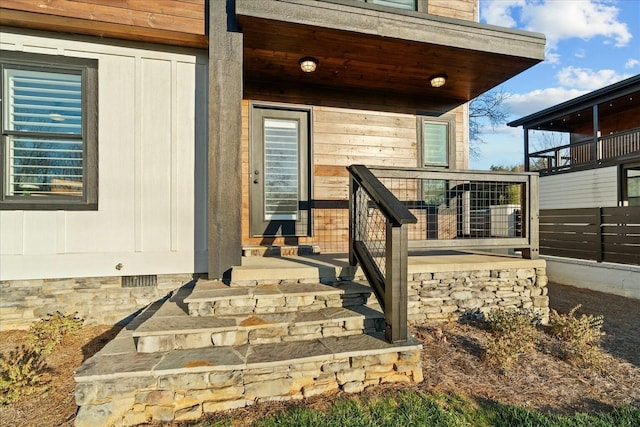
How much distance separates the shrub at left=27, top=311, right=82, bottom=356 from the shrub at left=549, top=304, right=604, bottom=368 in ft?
14.5

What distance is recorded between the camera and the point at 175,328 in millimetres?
2234

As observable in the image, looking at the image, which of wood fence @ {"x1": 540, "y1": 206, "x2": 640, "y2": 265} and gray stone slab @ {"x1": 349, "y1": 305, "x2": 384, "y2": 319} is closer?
gray stone slab @ {"x1": 349, "y1": 305, "x2": 384, "y2": 319}

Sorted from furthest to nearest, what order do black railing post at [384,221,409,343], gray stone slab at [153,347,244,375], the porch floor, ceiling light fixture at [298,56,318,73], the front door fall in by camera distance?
the front door → ceiling light fixture at [298,56,318,73] → the porch floor → black railing post at [384,221,409,343] → gray stone slab at [153,347,244,375]

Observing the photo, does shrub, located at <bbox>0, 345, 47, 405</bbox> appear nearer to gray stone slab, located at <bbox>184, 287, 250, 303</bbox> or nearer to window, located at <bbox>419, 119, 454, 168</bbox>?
gray stone slab, located at <bbox>184, 287, 250, 303</bbox>

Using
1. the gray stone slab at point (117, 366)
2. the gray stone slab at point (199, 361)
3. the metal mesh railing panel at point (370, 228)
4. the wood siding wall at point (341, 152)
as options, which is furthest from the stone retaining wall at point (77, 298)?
the metal mesh railing panel at point (370, 228)

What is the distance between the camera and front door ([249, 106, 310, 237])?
450 cm

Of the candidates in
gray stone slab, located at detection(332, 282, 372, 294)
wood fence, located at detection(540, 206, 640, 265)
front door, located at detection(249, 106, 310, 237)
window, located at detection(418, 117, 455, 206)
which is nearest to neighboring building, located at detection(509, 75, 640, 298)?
wood fence, located at detection(540, 206, 640, 265)

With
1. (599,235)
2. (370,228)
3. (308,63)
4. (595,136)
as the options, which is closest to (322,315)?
(370,228)

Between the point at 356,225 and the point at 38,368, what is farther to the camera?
the point at 356,225

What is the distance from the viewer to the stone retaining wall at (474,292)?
3314 mm

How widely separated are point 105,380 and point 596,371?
361cm

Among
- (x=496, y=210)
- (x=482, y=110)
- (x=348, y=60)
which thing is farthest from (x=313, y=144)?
(x=482, y=110)

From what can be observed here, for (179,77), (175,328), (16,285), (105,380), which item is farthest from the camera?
(179,77)

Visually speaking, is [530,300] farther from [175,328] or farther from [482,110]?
[482,110]
